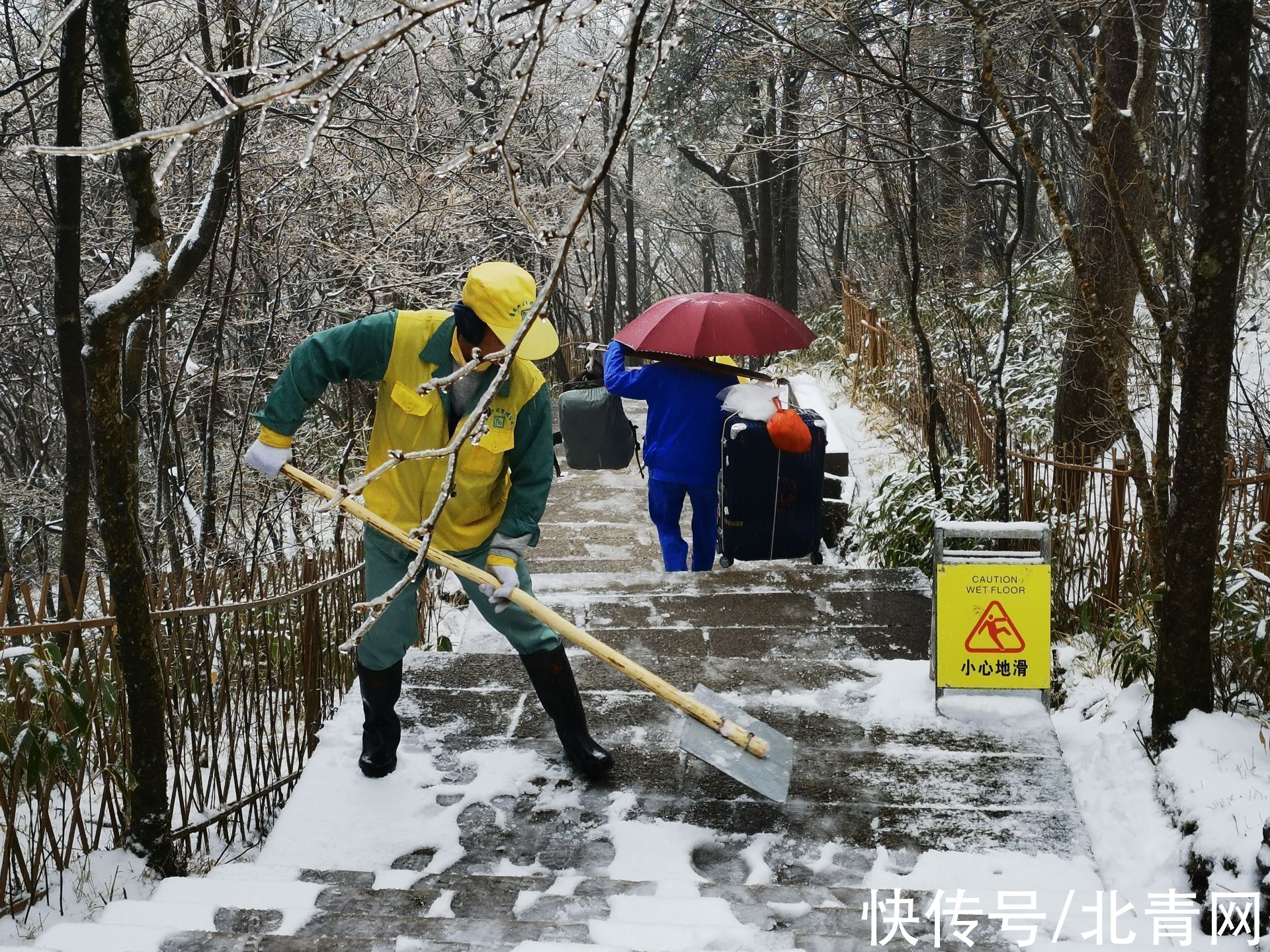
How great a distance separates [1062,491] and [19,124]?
8.78 meters

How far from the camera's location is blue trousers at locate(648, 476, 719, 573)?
6.60 meters

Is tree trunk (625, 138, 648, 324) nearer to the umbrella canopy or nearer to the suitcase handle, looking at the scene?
the suitcase handle

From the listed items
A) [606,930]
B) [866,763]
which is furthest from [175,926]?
[866,763]

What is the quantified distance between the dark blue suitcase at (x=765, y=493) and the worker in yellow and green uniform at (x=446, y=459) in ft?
A: 8.13

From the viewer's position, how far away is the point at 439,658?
4953mm

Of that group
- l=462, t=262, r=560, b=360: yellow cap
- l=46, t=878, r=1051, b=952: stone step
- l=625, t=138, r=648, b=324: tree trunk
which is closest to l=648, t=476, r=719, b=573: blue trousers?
l=462, t=262, r=560, b=360: yellow cap

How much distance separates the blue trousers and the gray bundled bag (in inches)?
110

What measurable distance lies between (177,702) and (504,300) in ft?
6.59

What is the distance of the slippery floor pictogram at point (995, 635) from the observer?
4285 millimetres

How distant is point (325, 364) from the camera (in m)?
3.71

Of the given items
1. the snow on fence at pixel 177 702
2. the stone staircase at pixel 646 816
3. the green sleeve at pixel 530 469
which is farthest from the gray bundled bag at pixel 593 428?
the green sleeve at pixel 530 469

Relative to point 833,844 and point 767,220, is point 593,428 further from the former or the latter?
point 767,220

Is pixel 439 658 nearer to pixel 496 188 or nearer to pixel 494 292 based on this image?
pixel 494 292

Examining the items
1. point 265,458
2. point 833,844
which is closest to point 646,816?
point 833,844
